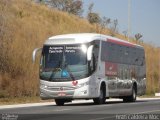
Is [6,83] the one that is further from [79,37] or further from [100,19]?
[100,19]

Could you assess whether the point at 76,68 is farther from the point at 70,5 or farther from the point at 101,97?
the point at 70,5

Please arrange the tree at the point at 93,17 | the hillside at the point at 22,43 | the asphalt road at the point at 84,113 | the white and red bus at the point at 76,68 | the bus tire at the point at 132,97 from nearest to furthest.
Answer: the asphalt road at the point at 84,113
the white and red bus at the point at 76,68
the bus tire at the point at 132,97
the hillside at the point at 22,43
the tree at the point at 93,17

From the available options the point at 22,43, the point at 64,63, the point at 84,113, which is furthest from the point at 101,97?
the point at 22,43

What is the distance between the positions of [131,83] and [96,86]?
6.30 meters

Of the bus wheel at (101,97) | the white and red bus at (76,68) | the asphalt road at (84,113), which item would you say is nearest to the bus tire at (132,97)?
the white and red bus at (76,68)

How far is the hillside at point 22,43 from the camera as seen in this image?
4134cm

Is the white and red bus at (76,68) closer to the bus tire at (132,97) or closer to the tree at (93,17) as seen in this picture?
the bus tire at (132,97)

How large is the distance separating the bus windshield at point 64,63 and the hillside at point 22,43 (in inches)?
394

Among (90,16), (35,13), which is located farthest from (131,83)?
(90,16)

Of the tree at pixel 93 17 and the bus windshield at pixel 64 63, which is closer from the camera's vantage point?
the bus windshield at pixel 64 63

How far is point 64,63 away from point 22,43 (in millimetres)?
17301

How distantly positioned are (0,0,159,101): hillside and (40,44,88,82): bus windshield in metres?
10.0

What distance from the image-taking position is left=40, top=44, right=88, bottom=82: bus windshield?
2883cm

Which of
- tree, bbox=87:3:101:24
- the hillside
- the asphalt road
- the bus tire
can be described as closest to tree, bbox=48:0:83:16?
tree, bbox=87:3:101:24
